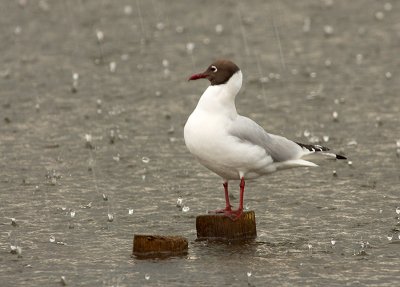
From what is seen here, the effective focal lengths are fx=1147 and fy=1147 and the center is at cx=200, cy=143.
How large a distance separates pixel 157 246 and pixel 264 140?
2.36m

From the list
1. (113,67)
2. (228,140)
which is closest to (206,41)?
(113,67)

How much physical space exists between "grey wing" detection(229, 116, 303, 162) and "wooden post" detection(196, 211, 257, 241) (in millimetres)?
974

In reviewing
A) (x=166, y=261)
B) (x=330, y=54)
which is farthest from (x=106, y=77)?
(x=166, y=261)

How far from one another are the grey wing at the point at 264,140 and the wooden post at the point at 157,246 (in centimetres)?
174

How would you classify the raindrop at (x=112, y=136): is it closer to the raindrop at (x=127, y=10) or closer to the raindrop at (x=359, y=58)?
the raindrop at (x=359, y=58)

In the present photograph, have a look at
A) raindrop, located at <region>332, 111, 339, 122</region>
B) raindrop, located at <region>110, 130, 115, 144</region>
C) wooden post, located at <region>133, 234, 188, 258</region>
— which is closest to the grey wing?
wooden post, located at <region>133, 234, 188, 258</region>

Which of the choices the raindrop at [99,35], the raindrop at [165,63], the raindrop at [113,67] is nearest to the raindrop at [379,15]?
the raindrop at [165,63]

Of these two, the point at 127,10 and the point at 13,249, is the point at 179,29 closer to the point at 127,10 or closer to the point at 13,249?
the point at 127,10

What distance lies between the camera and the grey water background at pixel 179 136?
1570cm

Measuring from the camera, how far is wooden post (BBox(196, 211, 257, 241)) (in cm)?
1681

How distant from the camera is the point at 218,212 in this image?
56.2ft

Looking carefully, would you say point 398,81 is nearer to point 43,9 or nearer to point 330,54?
point 330,54

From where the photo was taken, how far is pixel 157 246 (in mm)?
15859

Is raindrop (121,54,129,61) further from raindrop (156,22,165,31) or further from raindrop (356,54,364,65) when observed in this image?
raindrop (356,54,364,65)
